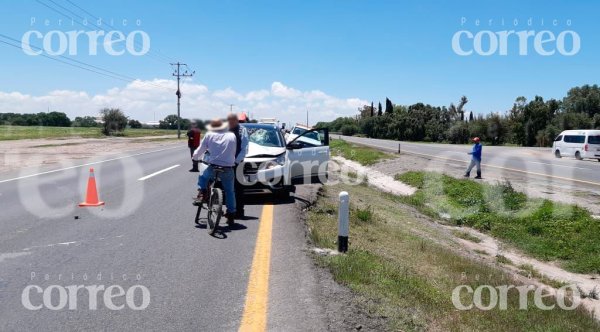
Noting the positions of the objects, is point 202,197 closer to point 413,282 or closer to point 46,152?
point 413,282

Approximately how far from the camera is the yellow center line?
441cm

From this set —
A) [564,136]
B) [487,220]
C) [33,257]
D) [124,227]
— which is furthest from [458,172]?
[33,257]

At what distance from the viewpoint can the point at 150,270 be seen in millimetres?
5957

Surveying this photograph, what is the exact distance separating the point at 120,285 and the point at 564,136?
125 ft

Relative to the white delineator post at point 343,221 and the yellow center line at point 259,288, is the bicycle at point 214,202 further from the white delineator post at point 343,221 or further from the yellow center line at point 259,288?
the white delineator post at point 343,221

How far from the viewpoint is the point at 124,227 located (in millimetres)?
8477

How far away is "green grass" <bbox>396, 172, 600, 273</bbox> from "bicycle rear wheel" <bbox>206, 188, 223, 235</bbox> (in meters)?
7.88

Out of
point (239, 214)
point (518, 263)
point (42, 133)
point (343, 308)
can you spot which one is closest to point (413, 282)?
point (343, 308)

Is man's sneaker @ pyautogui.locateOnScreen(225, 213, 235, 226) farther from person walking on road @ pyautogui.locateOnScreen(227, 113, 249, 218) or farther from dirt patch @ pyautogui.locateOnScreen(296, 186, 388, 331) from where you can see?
dirt patch @ pyautogui.locateOnScreen(296, 186, 388, 331)

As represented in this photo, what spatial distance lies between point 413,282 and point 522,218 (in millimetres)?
9975

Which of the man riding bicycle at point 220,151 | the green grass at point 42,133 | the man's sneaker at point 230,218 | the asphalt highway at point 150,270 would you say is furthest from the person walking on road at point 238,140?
the green grass at point 42,133

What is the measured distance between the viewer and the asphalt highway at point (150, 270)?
452 cm

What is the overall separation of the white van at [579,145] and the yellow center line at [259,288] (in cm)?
3266

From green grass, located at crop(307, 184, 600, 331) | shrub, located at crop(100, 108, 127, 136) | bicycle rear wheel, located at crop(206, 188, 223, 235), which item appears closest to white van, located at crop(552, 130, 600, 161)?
green grass, located at crop(307, 184, 600, 331)
